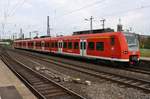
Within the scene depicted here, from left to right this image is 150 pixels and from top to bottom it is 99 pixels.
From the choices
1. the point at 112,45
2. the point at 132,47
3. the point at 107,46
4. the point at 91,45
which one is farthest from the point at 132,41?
the point at 91,45

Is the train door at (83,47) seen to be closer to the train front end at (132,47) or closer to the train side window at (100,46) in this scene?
the train side window at (100,46)

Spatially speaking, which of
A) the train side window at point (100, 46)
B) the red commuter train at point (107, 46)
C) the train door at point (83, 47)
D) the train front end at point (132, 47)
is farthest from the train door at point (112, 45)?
the train door at point (83, 47)

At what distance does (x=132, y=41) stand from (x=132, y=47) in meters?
0.50

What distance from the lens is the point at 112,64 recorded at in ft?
75.6

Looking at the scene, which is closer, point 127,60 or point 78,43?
point 127,60

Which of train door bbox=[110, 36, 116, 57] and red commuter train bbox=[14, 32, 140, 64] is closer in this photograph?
red commuter train bbox=[14, 32, 140, 64]

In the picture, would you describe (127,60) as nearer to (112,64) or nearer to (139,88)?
(112,64)

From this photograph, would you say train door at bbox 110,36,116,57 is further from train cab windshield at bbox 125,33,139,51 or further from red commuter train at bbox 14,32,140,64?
train cab windshield at bbox 125,33,139,51

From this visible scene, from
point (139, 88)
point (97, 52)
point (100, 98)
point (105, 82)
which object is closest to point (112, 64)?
point (97, 52)

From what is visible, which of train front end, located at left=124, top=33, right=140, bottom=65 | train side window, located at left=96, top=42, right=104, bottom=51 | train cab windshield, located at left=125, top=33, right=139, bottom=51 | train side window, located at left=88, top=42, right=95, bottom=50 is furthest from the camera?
train side window, located at left=88, top=42, right=95, bottom=50

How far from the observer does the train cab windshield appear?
21438 mm

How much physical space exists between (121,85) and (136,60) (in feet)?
28.4

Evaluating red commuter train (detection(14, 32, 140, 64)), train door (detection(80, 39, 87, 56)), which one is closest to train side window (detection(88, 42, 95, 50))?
red commuter train (detection(14, 32, 140, 64))

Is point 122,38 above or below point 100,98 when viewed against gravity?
above
